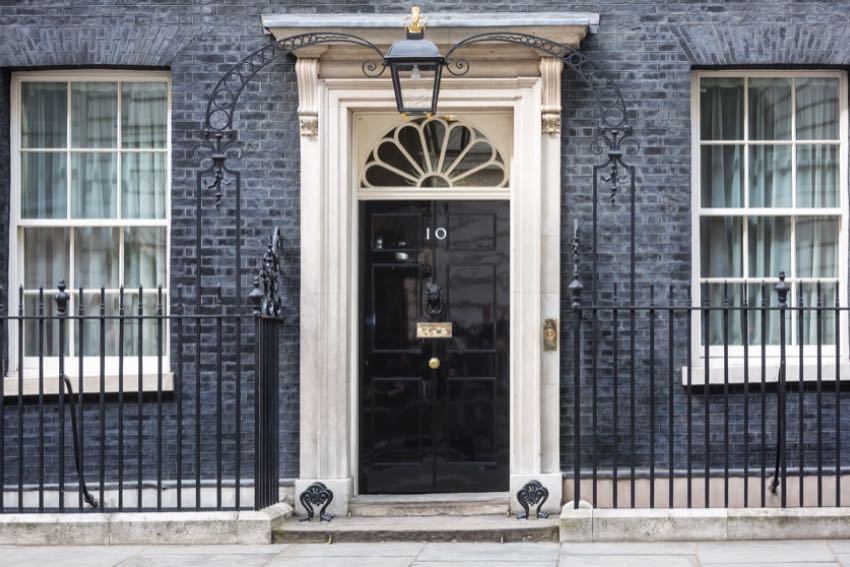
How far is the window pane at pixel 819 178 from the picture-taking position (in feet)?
33.6

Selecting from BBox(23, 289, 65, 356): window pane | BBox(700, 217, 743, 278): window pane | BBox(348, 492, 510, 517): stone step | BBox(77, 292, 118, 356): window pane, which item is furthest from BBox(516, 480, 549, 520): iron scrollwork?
BBox(23, 289, 65, 356): window pane

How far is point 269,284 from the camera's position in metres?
9.55

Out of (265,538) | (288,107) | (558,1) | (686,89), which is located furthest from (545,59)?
(265,538)

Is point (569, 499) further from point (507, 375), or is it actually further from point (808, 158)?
point (808, 158)

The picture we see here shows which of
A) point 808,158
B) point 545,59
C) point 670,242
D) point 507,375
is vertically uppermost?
point 545,59

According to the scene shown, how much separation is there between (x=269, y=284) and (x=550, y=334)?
2.07 m

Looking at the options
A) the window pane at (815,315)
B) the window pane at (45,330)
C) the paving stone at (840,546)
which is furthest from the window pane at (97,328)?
the paving stone at (840,546)

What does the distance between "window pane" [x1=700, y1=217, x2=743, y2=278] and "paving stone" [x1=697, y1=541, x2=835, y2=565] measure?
94.5 inches

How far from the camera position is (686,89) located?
9.98m

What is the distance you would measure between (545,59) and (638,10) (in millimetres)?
823

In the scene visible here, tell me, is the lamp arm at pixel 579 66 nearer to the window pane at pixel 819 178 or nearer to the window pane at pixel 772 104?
the window pane at pixel 772 104

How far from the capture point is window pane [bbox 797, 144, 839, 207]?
33.6 feet

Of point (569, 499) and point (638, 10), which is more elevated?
point (638, 10)

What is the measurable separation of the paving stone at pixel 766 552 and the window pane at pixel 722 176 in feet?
9.29
